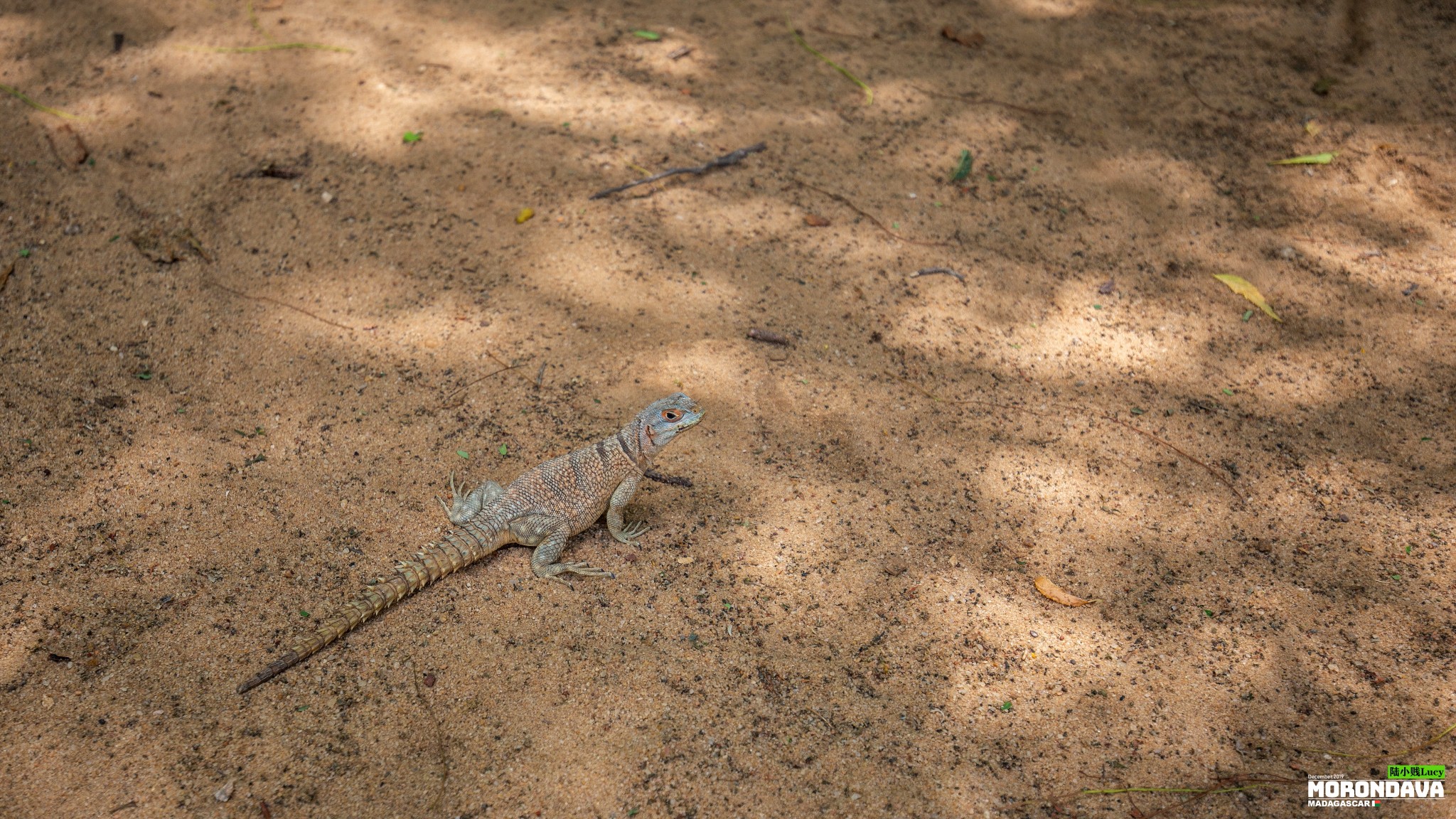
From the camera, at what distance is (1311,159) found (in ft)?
19.8

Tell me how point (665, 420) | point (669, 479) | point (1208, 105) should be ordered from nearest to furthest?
1. point (665, 420)
2. point (669, 479)
3. point (1208, 105)

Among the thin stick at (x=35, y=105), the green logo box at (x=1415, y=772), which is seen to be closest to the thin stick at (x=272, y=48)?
the thin stick at (x=35, y=105)

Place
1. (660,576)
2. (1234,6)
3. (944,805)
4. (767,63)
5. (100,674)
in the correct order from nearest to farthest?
(944,805) < (100,674) < (660,576) < (767,63) < (1234,6)

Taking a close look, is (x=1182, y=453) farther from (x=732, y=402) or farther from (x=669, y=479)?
(x=669, y=479)

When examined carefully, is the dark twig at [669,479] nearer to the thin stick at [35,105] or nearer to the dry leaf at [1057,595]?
the dry leaf at [1057,595]

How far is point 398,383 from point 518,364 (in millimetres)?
580

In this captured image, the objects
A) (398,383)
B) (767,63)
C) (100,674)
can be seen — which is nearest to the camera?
(100,674)

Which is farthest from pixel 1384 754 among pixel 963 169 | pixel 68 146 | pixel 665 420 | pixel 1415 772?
→ pixel 68 146

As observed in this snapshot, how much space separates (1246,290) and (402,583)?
488cm

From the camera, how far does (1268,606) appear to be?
3.66m

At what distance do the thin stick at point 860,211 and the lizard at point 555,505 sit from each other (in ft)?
7.53

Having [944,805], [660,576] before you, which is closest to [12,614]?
[660,576]

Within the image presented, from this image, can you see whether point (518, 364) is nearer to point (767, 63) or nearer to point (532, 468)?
point (532, 468)

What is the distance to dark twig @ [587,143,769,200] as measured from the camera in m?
5.37
